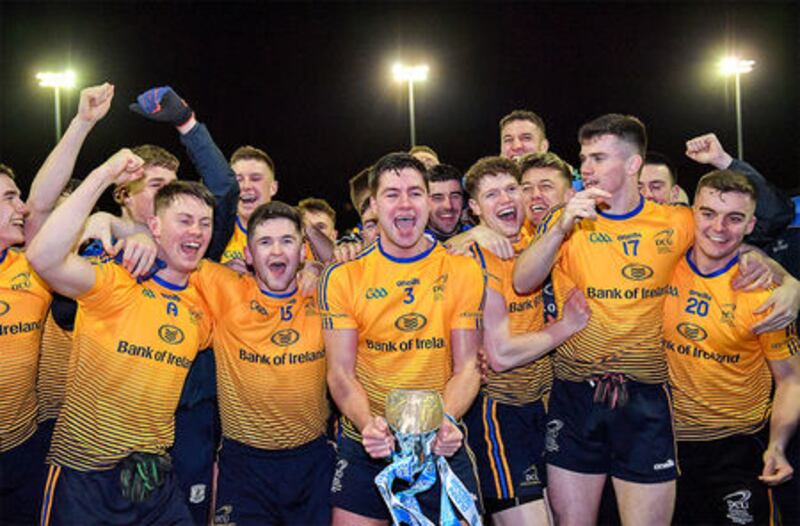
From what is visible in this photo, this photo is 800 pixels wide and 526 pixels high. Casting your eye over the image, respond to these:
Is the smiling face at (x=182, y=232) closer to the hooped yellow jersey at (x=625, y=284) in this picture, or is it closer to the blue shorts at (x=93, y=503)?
the blue shorts at (x=93, y=503)

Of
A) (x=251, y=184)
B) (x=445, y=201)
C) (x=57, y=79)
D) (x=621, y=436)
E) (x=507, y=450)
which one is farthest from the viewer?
(x=57, y=79)

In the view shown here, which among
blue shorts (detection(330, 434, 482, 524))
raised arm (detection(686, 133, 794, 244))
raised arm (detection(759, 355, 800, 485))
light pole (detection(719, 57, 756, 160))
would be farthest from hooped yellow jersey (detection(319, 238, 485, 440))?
light pole (detection(719, 57, 756, 160))

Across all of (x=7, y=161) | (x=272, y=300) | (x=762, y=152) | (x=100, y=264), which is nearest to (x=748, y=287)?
(x=272, y=300)

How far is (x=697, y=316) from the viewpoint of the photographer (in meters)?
5.12

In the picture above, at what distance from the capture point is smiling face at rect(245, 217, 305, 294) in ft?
16.1

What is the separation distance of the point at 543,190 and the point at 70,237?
3221 mm

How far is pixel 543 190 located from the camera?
5820mm

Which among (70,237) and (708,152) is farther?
(708,152)

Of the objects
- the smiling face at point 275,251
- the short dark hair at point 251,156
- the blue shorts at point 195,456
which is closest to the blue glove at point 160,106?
the smiling face at point 275,251

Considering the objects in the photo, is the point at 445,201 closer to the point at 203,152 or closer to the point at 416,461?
the point at 203,152

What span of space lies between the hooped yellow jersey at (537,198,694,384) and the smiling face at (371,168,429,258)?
0.82m

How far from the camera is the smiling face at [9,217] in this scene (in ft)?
16.2

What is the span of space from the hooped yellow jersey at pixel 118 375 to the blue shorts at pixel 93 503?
6cm

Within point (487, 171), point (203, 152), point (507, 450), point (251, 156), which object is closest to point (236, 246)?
point (251, 156)
